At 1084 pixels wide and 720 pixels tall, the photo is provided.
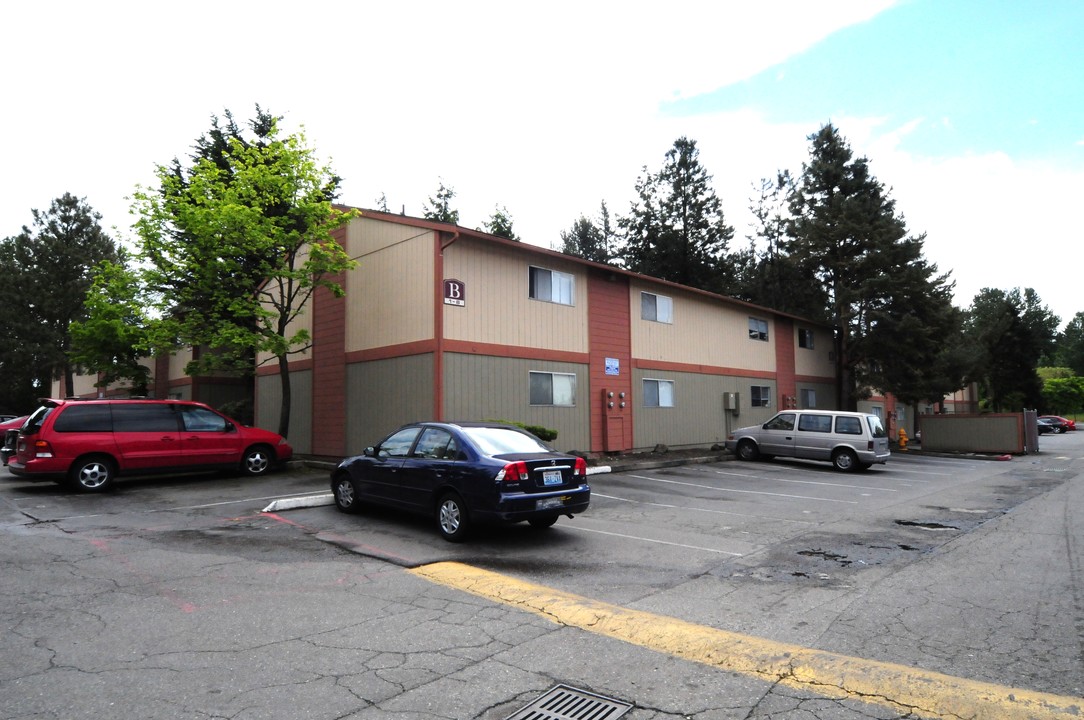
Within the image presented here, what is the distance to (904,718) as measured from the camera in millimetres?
3602

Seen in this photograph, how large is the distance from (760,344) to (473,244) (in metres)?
15.4

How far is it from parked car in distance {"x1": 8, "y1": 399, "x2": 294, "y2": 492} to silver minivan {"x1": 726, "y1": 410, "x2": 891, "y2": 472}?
14269mm

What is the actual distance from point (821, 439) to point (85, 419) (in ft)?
58.7

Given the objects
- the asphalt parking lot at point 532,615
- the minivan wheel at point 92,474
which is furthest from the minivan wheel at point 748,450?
the minivan wheel at point 92,474

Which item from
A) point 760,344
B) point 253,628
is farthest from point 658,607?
point 760,344

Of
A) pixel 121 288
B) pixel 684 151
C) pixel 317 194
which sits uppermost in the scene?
pixel 684 151

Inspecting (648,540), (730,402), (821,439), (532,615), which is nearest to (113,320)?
(648,540)

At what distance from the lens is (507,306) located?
1702cm

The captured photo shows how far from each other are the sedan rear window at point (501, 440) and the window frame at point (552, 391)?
27.1 feet

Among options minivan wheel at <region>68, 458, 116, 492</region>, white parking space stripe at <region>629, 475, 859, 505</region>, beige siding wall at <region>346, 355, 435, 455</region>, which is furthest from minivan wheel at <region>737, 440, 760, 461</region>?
minivan wheel at <region>68, 458, 116, 492</region>

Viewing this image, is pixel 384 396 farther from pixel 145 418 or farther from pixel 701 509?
pixel 701 509

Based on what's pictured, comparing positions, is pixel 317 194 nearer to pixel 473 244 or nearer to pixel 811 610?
pixel 473 244

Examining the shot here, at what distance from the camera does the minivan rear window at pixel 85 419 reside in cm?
1198

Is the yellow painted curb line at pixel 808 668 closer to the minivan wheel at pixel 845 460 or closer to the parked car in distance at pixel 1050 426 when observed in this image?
the minivan wheel at pixel 845 460
